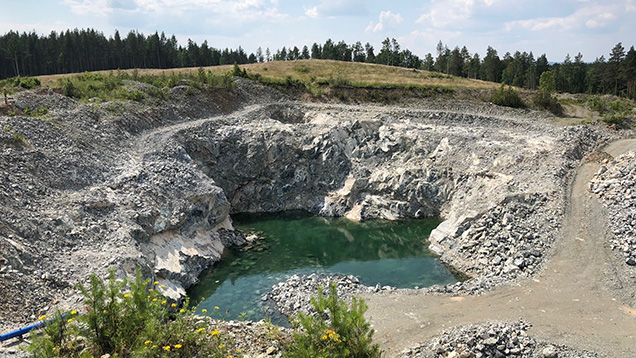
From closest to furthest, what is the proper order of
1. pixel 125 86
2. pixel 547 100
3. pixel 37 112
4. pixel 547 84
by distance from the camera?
pixel 37 112
pixel 125 86
pixel 547 100
pixel 547 84

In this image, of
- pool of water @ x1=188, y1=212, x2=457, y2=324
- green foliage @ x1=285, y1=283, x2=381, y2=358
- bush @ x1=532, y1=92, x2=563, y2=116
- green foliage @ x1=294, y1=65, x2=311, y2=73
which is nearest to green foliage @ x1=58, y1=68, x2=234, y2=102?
pool of water @ x1=188, y1=212, x2=457, y2=324

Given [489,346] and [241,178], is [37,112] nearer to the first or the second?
[241,178]

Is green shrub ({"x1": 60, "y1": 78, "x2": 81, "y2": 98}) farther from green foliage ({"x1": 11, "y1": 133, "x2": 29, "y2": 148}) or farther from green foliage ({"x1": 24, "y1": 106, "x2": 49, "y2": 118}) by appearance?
green foliage ({"x1": 11, "y1": 133, "x2": 29, "y2": 148})

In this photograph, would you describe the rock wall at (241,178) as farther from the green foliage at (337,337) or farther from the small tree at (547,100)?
the green foliage at (337,337)

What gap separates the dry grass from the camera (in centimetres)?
6003

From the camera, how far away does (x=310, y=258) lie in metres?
33.1

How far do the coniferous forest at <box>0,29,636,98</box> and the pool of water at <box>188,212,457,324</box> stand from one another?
173 feet

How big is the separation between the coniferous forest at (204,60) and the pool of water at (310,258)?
52870mm

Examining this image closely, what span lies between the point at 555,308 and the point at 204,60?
343 feet

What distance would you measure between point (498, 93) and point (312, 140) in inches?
963

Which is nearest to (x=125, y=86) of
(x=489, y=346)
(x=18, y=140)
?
(x=18, y=140)

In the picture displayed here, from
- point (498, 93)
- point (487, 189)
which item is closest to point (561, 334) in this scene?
point (487, 189)

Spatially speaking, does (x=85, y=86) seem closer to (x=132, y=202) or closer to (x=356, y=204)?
(x=132, y=202)

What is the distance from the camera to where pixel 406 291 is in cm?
2417
